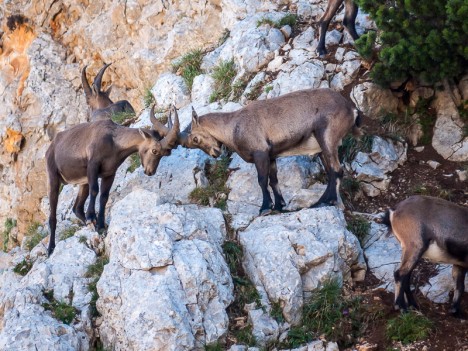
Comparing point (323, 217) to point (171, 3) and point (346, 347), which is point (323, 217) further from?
point (171, 3)

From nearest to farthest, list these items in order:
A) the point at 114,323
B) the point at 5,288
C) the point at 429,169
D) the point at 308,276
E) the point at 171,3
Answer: the point at 114,323 → the point at 308,276 → the point at 5,288 → the point at 429,169 → the point at 171,3

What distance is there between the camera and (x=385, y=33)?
39.1 feet

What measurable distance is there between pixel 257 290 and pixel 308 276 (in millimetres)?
707

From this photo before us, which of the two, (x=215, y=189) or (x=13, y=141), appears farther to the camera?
(x=13, y=141)

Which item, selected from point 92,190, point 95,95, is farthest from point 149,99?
point 92,190

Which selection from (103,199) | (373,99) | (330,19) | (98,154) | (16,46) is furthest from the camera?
(16,46)

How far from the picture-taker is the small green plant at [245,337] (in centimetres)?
916

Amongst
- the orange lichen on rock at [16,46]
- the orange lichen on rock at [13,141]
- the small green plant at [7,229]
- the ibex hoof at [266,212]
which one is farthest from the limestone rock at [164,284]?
the orange lichen on rock at [16,46]

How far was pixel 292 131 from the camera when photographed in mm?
11211

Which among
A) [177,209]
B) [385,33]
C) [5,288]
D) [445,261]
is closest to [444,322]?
[445,261]

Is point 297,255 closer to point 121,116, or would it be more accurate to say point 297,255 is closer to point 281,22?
point 281,22

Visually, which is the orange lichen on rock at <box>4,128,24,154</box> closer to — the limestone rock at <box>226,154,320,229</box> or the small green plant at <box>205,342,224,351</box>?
the limestone rock at <box>226,154,320,229</box>

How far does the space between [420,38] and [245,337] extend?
522cm

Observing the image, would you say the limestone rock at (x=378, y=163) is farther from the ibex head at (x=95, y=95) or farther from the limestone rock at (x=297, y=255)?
the ibex head at (x=95, y=95)
